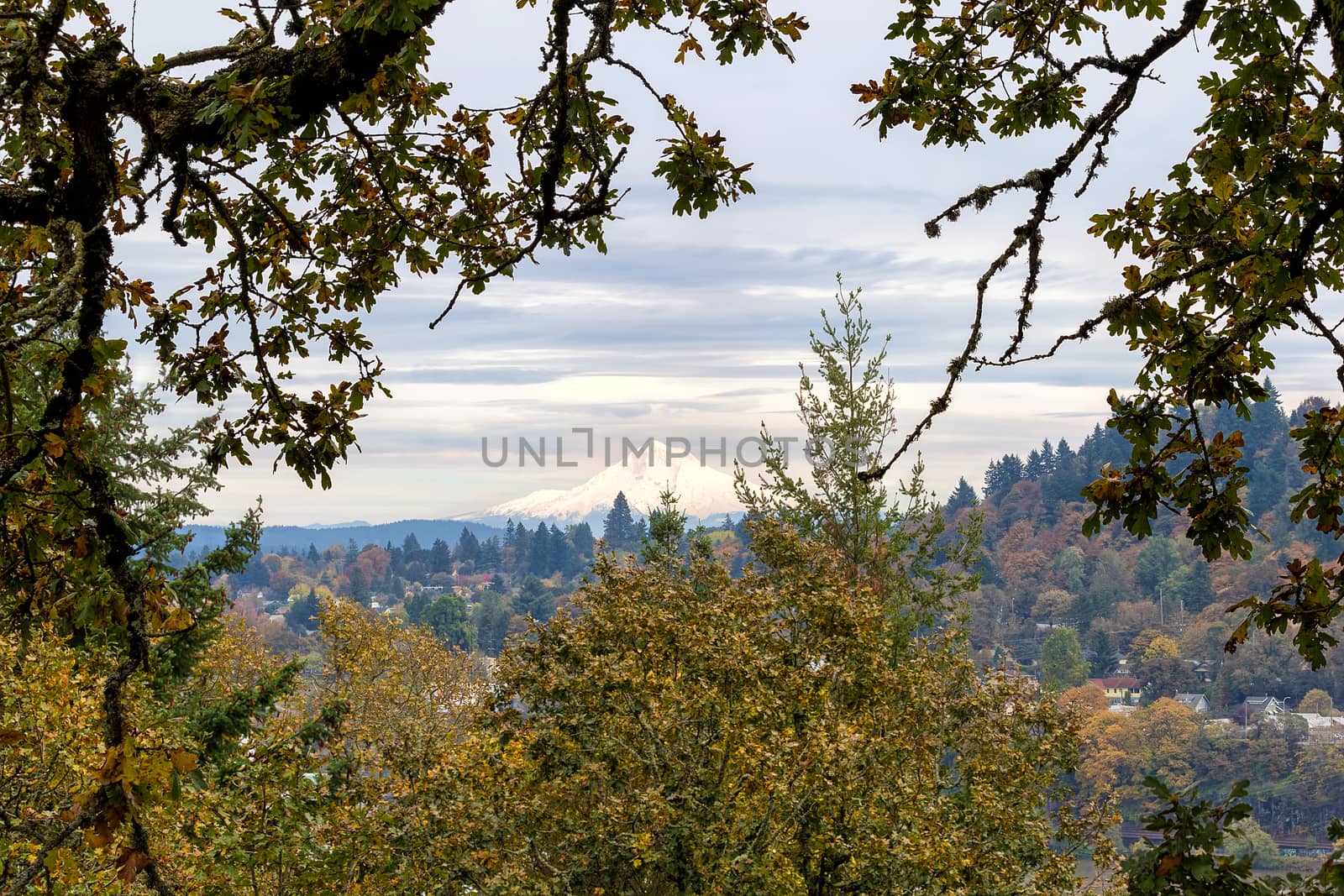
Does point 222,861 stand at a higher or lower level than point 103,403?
lower

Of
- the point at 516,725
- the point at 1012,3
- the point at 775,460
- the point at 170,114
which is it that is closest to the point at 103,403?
the point at 170,114

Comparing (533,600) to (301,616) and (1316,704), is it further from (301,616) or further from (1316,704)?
(1316,704)

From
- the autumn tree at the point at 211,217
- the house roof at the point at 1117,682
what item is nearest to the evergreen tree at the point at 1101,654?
the house roof at the point at 1117,682

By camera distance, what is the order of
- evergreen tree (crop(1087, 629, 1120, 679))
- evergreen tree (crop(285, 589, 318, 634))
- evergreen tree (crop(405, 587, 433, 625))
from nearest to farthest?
1. evergreen tree (crop(1087, 629, 1120, 679))
2. evergreen tree (crop(405, 587, 433, 625))
3. evergreen tree (crop(285, 589, 318, 634))

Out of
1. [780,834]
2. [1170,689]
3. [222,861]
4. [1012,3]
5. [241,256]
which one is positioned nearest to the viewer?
[241,256]

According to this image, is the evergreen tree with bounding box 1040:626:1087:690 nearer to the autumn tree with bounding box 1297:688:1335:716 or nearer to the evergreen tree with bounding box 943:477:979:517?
the autumn tree with bounding box 1297:688:1335:716

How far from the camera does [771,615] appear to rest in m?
15.0

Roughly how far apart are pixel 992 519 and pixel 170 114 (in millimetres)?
173818

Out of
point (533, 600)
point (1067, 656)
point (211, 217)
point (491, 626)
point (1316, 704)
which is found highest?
point (211, 217)

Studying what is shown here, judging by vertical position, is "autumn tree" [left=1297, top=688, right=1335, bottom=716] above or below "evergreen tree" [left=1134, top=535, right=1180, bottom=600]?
below

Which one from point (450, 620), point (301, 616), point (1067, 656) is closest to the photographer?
point (1067, 656)

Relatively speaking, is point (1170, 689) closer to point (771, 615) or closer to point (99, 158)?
point (771, 615)

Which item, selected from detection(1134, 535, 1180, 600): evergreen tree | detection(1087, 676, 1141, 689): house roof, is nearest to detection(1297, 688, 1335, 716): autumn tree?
detection(1087, 676, 1141, 689): house roof

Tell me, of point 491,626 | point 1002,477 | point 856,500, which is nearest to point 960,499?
point 1002,477
